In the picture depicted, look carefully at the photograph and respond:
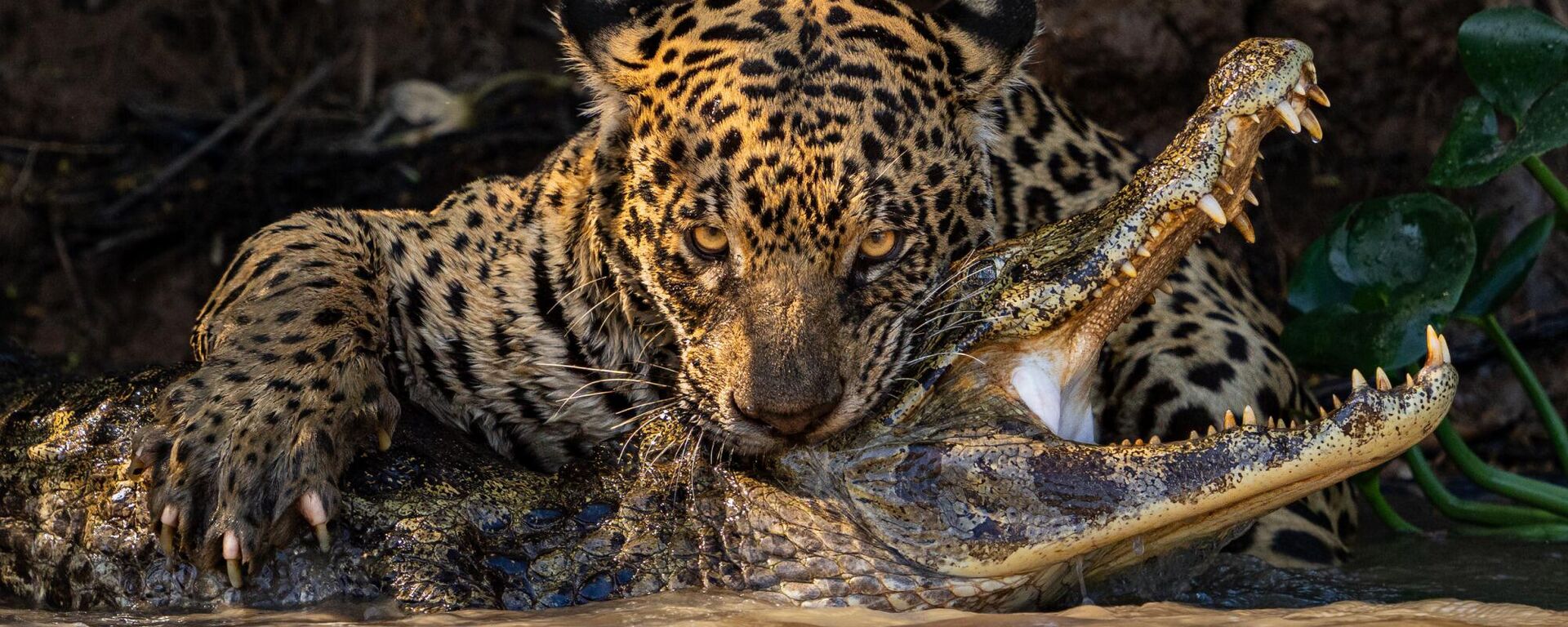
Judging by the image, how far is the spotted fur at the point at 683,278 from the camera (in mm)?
4219

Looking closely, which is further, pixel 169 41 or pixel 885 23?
pixel 169 41

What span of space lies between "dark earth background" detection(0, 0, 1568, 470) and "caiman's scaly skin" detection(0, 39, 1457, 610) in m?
3.18

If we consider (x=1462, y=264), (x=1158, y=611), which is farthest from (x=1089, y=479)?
(x=1462, y=264)

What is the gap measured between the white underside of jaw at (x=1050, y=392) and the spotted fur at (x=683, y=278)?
0.36 metres

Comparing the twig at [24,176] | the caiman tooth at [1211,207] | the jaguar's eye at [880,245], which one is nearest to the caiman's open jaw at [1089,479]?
the caiman tooth at [1211,207]

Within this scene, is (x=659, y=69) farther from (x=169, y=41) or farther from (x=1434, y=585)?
(x=169, y=41)

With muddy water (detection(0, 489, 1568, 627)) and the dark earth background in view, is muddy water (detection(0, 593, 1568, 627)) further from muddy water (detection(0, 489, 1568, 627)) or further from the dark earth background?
the dark earth background

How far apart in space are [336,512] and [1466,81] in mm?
5318

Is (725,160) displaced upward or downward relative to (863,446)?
upward

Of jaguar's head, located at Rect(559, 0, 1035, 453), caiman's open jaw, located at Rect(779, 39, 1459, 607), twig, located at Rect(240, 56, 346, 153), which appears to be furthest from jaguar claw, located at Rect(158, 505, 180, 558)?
twig, located at Rect(240, 56, 346, 153)

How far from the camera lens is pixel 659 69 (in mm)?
4934

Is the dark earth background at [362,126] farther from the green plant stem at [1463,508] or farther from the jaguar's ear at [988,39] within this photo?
the jaguar's ear at [988,39]

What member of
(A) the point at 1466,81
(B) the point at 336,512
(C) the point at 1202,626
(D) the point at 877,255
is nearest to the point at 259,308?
(B) the point at 336,512

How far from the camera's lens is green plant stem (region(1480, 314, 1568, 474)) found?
5645mm
